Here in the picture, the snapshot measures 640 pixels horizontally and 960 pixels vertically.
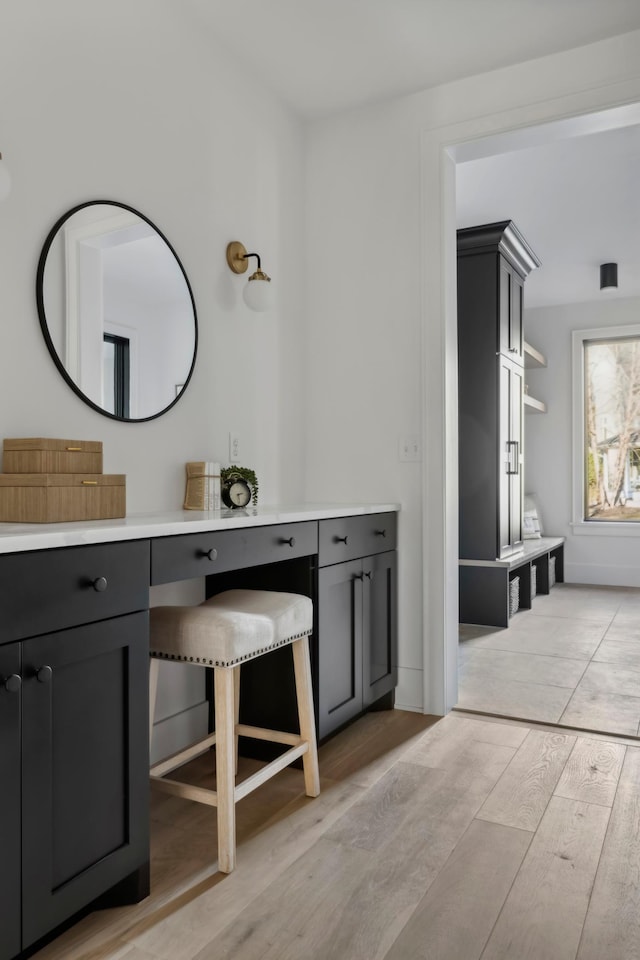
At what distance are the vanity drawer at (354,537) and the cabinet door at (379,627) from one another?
56 mm

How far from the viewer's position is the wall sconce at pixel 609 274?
17.6 feet

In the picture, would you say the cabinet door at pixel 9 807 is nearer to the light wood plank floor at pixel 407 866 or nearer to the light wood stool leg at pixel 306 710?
the light wood plank floor at pixel 407 866

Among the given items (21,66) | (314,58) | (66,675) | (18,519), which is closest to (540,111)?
(314,58)

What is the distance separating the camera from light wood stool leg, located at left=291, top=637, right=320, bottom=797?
2.10m

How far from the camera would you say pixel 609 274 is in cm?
538

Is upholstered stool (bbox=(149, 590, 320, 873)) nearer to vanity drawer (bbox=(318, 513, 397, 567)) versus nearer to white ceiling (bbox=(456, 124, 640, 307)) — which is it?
vanity drawer (bbox=(318, 513, 397, 567))

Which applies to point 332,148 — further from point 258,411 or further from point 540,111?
point 258,411

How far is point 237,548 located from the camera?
6.29 ft

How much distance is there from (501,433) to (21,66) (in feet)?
11.6

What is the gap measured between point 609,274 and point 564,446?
174 centimetres

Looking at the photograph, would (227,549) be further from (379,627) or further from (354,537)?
(379,627)

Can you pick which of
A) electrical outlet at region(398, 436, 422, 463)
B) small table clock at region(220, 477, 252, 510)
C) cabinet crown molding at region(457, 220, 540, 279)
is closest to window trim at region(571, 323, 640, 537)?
cabinet crown molding at region(457, 220, 540, 279)

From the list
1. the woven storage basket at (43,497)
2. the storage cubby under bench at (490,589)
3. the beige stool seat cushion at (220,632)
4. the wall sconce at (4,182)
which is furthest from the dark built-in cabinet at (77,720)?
the storage cubby under bench at (490,589)

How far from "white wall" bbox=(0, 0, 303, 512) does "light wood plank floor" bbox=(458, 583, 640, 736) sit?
4.26 ft
